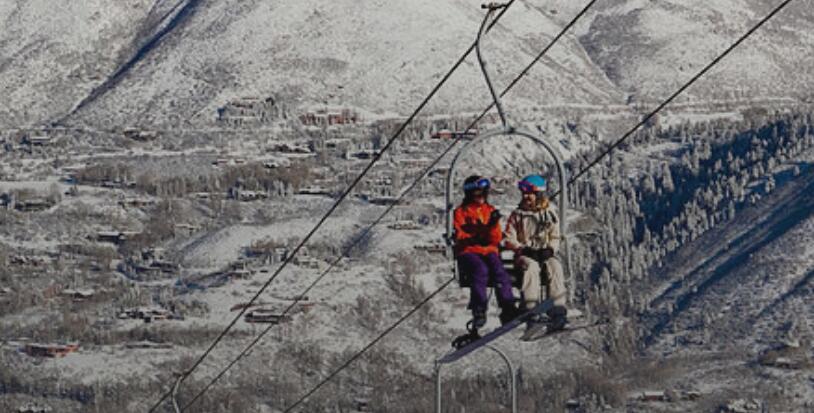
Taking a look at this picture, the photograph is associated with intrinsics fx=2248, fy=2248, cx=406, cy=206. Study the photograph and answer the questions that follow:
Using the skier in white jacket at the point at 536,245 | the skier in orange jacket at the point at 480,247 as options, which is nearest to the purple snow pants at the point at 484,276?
the skier in orange jacket at the point at 480,247

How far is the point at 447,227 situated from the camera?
3269cm

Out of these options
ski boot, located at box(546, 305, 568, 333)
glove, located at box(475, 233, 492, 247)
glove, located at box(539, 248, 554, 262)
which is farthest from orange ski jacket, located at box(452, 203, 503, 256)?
ski boot, located at box(546, 305, 568, 333)

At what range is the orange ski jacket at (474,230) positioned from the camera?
108 feet

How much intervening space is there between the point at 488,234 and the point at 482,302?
103 cm

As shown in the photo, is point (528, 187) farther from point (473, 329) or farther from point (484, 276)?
point (473, 329)

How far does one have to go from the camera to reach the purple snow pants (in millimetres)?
32938

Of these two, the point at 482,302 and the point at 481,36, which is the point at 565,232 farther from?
the point at 481,36

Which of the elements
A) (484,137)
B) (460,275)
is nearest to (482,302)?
(460,275)

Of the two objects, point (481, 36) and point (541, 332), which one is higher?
point (481, 36)

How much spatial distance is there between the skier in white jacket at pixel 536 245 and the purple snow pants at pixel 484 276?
0.33 meters

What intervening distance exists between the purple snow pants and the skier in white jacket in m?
0.33

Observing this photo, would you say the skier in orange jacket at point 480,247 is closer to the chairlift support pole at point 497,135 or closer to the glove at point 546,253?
the chairlift support pole at point 497,135

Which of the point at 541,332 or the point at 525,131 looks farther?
the point at 541,332

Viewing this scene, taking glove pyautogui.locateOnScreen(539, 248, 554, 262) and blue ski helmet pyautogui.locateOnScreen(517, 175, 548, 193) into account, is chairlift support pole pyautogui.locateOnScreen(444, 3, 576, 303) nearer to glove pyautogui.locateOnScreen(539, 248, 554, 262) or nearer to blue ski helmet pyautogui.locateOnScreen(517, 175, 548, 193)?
glove pyautogui.locateOnScreen(539, 248, 554, 262)
